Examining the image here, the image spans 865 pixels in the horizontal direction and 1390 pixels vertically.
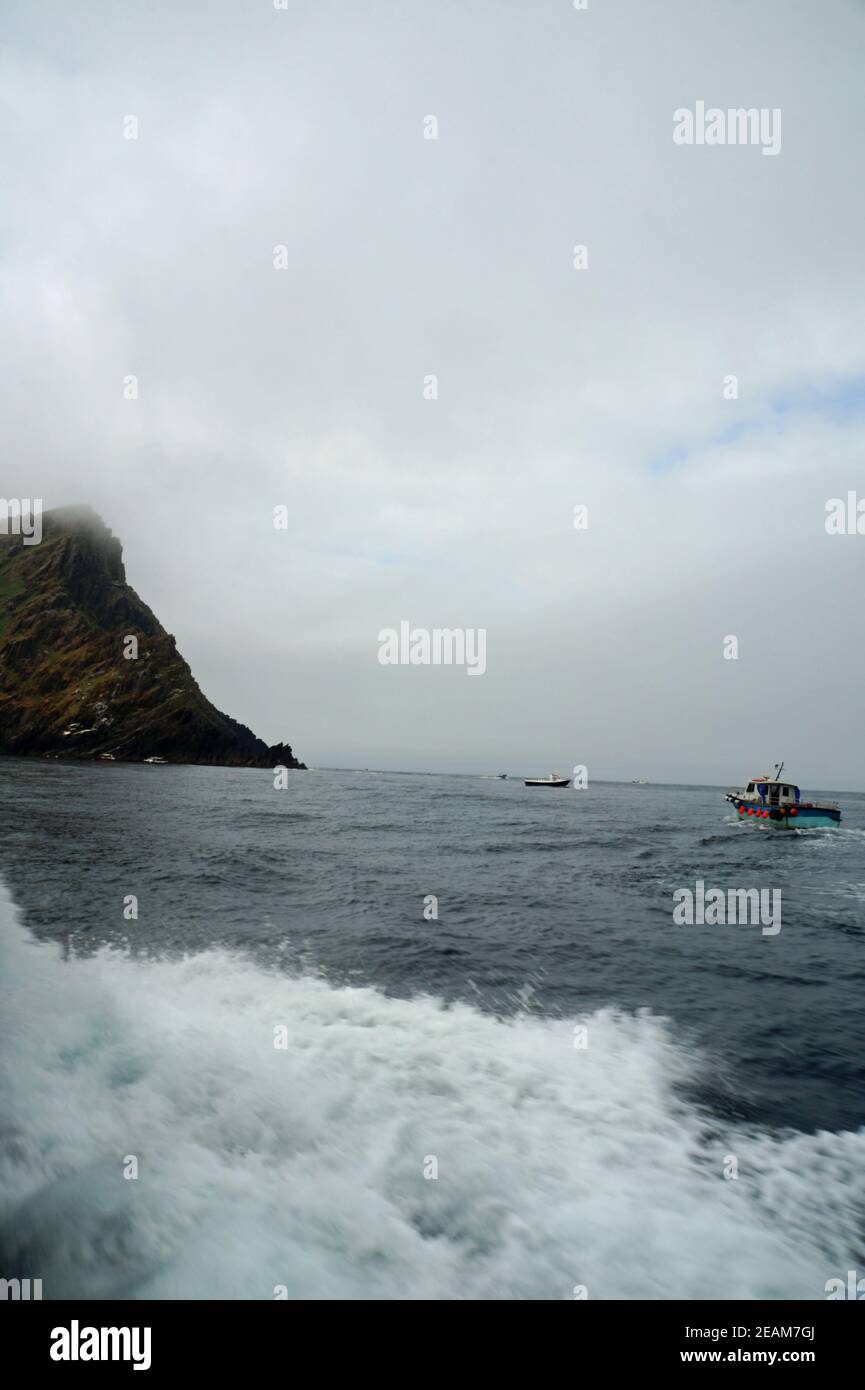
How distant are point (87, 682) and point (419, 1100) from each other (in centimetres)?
15279

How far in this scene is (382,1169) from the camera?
5879 millimetres

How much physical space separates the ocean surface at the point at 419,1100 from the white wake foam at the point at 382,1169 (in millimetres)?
29

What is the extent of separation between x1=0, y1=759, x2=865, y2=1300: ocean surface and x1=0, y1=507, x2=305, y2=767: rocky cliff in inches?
4980

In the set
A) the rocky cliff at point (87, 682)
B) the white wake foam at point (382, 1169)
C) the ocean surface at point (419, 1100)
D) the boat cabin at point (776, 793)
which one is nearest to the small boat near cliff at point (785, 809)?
the boat cabin at point (776, 793)

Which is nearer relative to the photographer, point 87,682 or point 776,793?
point 776,793

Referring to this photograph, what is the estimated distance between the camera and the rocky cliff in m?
126

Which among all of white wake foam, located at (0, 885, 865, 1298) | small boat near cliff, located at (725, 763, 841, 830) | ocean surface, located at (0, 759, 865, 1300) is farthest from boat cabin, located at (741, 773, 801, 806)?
white wake foam, located at (0, 885, 865, 1298)

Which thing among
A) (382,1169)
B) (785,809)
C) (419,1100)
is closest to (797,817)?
(785,809)

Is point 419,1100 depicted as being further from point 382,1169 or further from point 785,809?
point 785,809

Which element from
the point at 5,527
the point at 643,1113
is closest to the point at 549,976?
the point at 643,1113

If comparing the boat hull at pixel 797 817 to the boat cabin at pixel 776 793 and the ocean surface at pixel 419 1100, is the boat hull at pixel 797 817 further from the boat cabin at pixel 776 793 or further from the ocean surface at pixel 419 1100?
the ocean surface at pixel 419 1100

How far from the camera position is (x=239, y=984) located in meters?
10.8
